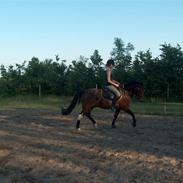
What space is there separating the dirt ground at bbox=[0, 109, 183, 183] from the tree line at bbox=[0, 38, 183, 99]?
63.8 ft

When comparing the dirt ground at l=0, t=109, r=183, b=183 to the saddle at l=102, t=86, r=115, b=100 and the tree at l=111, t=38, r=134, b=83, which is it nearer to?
the saddle at l=102, t=86, r=115, b=100

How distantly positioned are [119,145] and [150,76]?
26.8 metres

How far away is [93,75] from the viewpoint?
40.6 m

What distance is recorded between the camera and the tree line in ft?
120

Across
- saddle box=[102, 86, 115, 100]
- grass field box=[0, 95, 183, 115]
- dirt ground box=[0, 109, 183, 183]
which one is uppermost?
saddle box=[102, 86, 115, 100]

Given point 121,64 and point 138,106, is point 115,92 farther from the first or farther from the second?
point 121,64

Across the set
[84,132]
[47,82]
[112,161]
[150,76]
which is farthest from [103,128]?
[47,82]

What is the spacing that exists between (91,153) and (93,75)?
3055 cm

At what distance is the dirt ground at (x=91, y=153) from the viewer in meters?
7.94

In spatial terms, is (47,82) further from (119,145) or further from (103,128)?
(119,145)

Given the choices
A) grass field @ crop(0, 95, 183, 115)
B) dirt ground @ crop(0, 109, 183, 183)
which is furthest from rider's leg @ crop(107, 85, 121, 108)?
grass field @ crop(0, 95, 183, 115)

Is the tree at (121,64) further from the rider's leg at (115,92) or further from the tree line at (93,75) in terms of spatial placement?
the rider's leg at (115,92)

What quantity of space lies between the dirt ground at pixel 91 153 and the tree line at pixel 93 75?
19.4 m

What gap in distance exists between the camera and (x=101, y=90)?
50.1 ft
